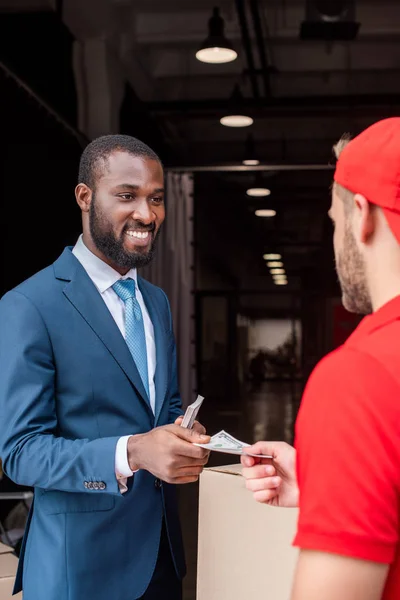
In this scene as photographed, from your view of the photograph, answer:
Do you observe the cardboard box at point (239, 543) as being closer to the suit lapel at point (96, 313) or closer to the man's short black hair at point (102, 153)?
the suit lapel at point (96, 313)

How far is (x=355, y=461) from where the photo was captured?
2.77ft

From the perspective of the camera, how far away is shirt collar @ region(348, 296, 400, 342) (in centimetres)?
93

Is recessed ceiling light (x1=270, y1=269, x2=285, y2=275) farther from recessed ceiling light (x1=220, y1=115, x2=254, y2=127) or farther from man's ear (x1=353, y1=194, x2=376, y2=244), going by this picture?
man's ear (x1=353, y1=194, x2=376, y2=244)

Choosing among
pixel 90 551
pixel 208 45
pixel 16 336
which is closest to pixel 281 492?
pixel 90 551

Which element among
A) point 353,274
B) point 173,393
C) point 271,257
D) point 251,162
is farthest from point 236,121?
point 353,274

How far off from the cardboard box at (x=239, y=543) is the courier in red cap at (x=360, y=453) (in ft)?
2.25

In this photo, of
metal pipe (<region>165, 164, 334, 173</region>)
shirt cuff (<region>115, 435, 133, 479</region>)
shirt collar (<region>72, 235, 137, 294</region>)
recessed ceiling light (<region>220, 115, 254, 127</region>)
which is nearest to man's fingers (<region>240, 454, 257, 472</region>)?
shirt cuff (<region>115, 435, 133, 479</region>)

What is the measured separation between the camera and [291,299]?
11125 millimetres

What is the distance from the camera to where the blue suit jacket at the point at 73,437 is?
163 cm

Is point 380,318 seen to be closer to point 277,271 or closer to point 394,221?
point 394,221

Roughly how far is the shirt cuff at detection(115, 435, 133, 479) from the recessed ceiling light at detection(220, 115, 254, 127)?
22.0 ft

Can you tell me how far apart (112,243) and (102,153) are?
0.71 feet

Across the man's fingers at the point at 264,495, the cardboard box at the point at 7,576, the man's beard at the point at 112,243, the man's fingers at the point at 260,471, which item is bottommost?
the cardboard box at the point at 7,576

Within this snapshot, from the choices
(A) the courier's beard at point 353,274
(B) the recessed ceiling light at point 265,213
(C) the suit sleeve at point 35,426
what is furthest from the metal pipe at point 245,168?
(A) the courier's beard at point 353,274
